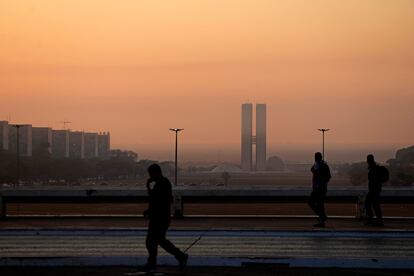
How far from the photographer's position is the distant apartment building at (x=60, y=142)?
151250mm

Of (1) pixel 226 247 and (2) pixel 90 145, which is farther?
(2) pixel 90 145

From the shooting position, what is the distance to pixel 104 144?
17825 centimetres

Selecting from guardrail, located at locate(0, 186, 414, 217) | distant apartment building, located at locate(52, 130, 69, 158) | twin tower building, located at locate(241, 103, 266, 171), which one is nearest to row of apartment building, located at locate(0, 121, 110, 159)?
distant apartment building, located at locate(52, 130, 69, 158)

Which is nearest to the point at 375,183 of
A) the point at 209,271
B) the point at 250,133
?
the point at 209,271

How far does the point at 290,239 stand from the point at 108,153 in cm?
15848

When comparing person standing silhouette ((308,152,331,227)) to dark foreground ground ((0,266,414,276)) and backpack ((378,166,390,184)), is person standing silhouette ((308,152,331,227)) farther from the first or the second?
dark foreground ground ((0,266,414,276))

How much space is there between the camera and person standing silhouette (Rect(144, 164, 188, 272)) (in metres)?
13.3

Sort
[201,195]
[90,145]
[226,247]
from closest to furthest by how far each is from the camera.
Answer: [226,247]
[201,195]
[90,145]

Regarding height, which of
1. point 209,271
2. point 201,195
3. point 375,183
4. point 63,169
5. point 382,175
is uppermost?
point 382,175

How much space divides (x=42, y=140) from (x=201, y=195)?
124164 mm

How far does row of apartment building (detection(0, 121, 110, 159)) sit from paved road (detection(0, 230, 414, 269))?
9930 centimetres

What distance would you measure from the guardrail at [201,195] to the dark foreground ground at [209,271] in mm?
9810

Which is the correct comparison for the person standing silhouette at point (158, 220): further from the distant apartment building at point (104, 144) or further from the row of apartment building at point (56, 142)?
the distant apartment building at point (104, 144)

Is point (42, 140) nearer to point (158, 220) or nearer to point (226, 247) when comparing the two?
point (226, 247)
